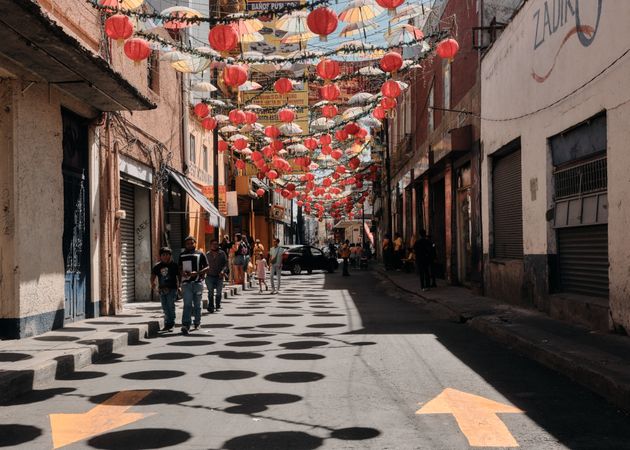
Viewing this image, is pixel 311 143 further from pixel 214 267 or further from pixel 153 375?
pixel 153 375

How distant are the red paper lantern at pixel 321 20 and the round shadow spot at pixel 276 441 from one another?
253 inches

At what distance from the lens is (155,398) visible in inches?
250

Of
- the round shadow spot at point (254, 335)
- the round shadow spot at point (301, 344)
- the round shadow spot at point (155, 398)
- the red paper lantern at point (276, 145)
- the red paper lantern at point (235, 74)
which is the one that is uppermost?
the red paper lantern at point (235, 74)

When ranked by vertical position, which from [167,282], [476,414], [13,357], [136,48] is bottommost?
[476,414]

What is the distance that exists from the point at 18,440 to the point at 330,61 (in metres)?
9.25

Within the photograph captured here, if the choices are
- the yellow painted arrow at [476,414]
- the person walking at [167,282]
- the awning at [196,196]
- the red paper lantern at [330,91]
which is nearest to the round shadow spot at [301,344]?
the person walking at [167,282]

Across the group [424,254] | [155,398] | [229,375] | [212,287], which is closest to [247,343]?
[229,375]

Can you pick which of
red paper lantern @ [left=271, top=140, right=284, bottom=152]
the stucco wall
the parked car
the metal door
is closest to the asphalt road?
the stucco wall

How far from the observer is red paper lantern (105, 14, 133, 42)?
10281 mm

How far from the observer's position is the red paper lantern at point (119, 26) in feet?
33.7

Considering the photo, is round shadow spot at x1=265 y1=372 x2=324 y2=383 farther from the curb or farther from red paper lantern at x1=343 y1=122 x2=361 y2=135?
red paper lantern at x1=343 y1=122 x2=361 y2=135

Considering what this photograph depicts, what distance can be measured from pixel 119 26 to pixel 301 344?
563 centimetres

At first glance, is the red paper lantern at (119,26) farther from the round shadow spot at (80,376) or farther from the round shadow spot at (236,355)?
the round shadow spot at (80,376)

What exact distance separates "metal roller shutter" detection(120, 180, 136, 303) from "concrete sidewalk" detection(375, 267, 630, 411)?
7980 mm
